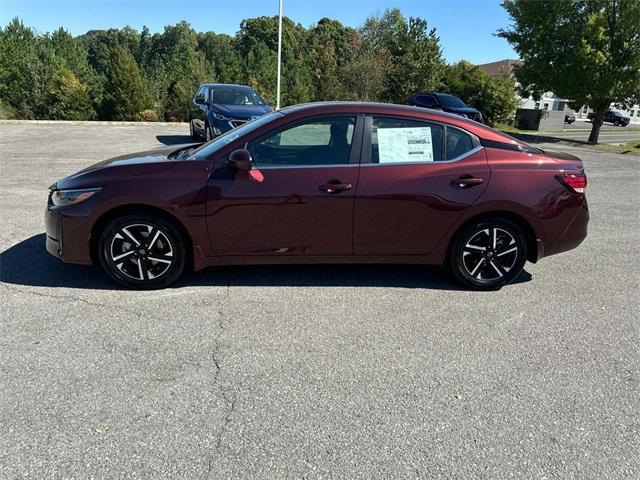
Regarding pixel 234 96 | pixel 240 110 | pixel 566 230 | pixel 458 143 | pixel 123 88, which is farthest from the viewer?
pixel 123 88

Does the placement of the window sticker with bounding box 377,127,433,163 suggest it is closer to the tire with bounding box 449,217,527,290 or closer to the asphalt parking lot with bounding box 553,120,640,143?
the tire with bounding box 449,217,527,290

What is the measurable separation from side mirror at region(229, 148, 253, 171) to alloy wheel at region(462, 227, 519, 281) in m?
2.02

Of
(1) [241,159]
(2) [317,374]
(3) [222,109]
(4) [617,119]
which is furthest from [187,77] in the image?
(4) [617,119]

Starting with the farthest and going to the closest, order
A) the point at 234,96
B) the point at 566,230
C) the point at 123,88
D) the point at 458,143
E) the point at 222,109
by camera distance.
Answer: the point at 123,88 < the point at 234,96 < the point at 222,109 < the point at 566,230 < the point at 458,143

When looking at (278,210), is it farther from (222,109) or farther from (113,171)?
(222,109)

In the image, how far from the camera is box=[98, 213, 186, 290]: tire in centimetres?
413

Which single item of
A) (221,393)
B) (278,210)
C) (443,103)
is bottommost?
(221,393)

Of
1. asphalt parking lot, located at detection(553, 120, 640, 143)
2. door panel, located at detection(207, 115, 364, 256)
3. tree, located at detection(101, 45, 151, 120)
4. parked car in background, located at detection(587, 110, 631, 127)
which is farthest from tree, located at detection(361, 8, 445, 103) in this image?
door panel, located at detection(207, 115, 364, 256)

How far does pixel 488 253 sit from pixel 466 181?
688 mm

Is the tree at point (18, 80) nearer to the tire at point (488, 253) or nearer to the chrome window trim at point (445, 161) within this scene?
the chrome window trim at point (445, 161)

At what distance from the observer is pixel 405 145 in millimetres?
4336

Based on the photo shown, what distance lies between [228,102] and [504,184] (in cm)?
1028

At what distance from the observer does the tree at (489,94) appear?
33.0 metres

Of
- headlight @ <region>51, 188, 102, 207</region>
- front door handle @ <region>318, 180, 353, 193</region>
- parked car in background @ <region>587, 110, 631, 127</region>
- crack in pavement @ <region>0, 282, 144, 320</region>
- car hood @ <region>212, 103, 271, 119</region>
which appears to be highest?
parked car in background @ <region>587, 110, 631, 127</region>
